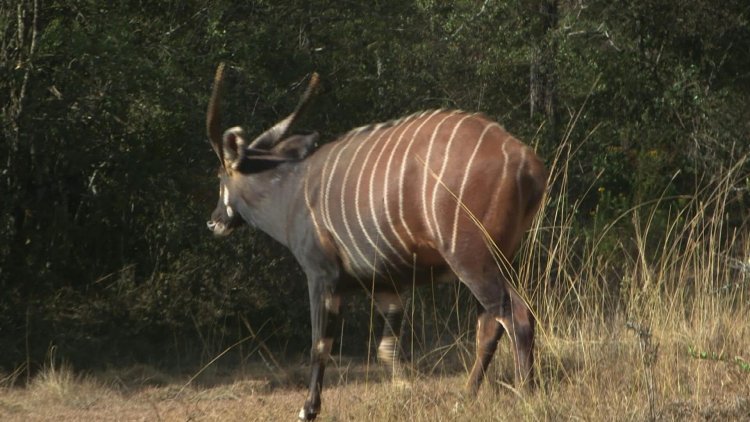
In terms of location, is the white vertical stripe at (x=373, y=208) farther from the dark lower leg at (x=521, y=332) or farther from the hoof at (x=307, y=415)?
the hoof at (x=307, y=415)

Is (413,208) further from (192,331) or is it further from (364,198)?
(192,331)

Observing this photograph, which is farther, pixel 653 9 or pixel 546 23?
pixel 546 23

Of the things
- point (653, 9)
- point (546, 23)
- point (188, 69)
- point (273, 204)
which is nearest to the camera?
point (273, 204)

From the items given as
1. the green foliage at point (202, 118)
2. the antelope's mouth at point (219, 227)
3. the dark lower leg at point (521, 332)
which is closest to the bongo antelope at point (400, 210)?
the dark lower leg at point (521, 332)

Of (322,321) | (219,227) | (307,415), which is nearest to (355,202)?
(322,321)

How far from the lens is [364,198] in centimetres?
686

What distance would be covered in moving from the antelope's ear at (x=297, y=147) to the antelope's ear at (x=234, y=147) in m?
0.19

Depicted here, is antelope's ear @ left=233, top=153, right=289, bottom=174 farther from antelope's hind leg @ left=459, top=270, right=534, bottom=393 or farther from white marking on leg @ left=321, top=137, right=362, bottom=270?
antelope's hind leg @ left=459, top=270, right=534, bottom=393

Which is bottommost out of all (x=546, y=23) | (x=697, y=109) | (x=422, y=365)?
(x=422, y=365)

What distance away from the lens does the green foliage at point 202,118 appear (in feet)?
29.1

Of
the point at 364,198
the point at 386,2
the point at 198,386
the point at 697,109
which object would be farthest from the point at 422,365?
the point at 697,109

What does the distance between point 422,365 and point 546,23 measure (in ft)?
16.9

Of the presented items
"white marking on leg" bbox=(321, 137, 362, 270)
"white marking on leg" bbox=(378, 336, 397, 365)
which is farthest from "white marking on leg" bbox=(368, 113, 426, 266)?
"white marking on leg" bbox=(378, 336, 397, 365)

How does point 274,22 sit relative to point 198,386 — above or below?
above
